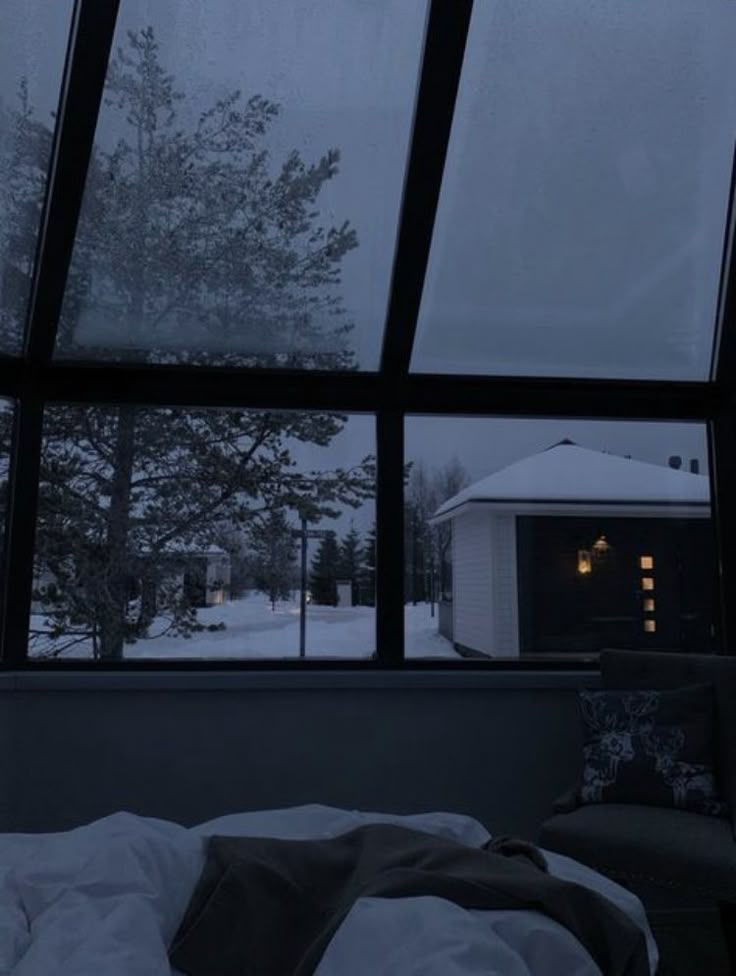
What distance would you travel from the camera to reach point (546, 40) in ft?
10.6

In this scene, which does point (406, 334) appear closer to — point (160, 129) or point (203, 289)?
point (203, 289)

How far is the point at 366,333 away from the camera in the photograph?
3877 mm

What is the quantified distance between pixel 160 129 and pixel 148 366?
1.03 metres

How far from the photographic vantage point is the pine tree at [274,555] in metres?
3.94

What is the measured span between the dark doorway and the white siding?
16 centimetres

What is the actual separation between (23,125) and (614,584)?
326 cm

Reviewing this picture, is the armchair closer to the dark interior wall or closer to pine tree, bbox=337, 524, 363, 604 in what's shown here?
the dark interior wall

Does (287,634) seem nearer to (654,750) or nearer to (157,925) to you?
(654,750)

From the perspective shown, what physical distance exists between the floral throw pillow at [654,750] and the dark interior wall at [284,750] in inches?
19.3

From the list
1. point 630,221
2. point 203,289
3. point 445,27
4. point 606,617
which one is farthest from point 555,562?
point 445,27

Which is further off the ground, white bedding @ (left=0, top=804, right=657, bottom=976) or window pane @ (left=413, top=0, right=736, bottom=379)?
window pane @ (left=413, top=0, right=736, bottom=379)

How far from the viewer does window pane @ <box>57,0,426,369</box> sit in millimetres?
3166

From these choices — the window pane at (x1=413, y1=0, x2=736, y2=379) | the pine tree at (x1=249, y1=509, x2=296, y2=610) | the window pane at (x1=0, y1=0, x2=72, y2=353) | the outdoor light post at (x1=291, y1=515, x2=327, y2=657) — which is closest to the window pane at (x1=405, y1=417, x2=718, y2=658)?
the window pane at (x1=413, y1=0, x2=736, y2=379)

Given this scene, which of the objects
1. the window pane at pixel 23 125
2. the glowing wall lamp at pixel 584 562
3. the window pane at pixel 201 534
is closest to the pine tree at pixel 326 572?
the window pane at pixel 201 534
